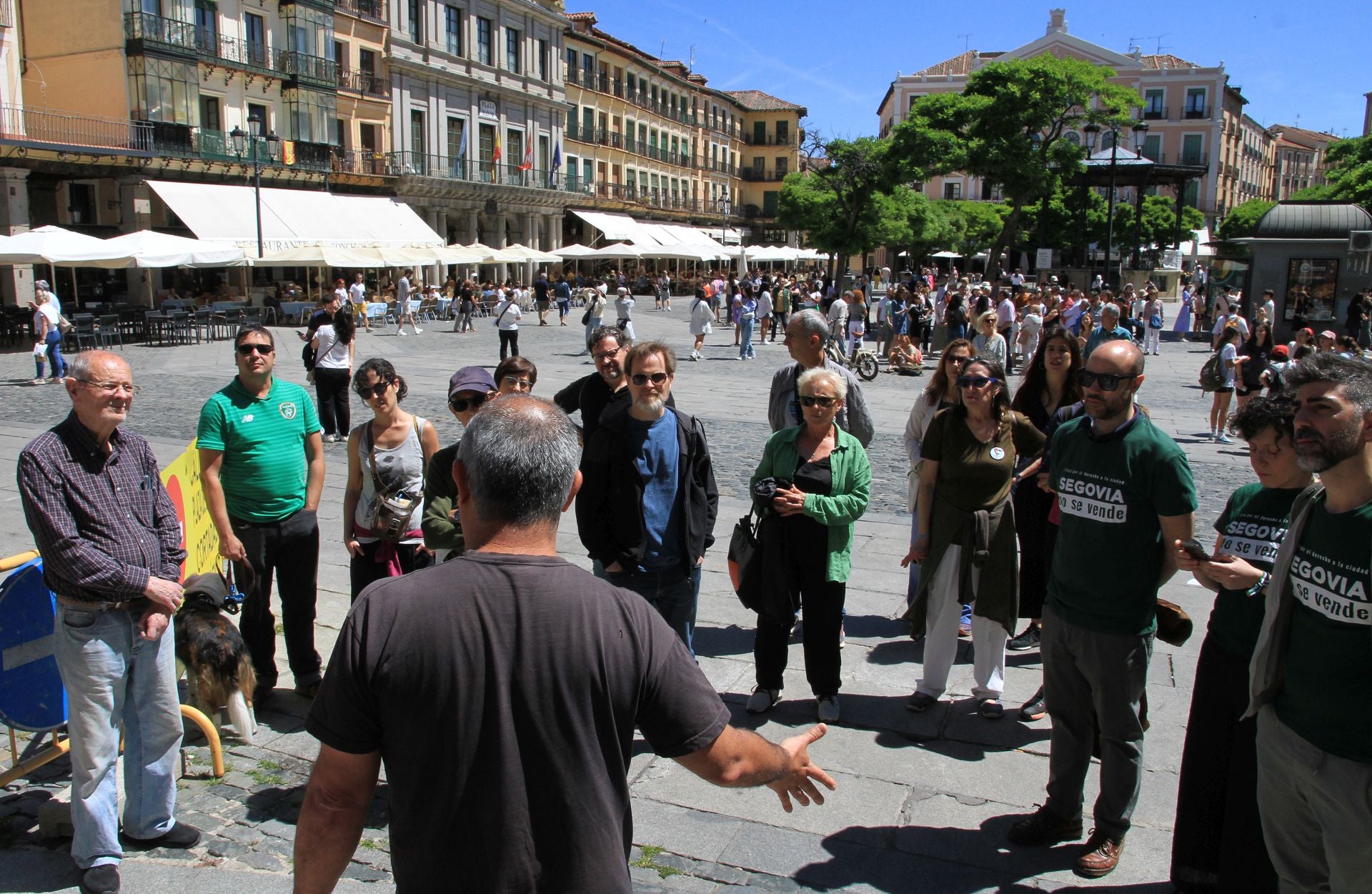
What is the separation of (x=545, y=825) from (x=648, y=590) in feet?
7.62

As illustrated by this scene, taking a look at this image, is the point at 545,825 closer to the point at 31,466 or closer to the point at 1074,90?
the point at 31,466

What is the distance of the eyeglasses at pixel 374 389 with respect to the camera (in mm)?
4355

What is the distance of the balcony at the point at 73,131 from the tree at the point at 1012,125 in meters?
25.0

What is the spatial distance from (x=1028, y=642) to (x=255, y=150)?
24.0m

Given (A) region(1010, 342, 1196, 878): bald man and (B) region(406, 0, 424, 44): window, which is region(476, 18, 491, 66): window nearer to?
(B) region(406, 0, 424, 44): window

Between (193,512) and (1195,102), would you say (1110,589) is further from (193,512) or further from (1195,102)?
(1195,102)

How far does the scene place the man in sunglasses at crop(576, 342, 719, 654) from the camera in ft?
13.3

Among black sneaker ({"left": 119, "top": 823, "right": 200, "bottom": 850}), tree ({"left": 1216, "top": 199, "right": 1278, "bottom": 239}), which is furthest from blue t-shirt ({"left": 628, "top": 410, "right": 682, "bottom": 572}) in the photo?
tree ({"left": 1216, "top": 199, "right": 1278, "bottom": 239})

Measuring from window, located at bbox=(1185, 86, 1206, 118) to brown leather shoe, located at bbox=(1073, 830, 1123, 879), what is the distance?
268 ft

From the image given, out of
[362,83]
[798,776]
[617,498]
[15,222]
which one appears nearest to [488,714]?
[798,776]

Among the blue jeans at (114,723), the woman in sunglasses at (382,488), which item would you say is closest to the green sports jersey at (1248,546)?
the woman in sunglasses at (382,488)

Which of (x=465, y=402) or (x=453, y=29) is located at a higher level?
(x=453, y=29)

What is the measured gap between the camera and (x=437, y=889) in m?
1.78

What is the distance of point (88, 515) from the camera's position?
320 centimetres
